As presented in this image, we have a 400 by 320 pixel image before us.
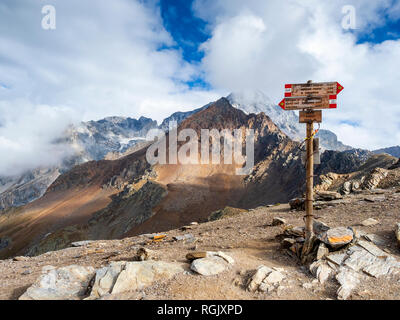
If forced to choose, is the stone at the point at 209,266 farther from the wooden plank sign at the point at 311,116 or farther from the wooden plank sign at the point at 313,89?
the wooden plank sign at the point at 313,89

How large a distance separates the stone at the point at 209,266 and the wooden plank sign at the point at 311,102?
5310 mm

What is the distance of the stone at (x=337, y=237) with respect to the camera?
23.4 ft

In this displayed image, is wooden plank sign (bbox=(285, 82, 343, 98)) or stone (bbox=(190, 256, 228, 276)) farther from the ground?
wooden plank sign (bbox=(285, 82, 343, 98))

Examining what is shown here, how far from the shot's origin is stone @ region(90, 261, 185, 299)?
568cm

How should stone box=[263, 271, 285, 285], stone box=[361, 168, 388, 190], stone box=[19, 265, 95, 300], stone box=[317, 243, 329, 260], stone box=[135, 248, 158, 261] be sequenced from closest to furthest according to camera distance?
stone box=[19, 265, 95, 300] < stone box=[263, 271, 285, 285] < stone box=[317, 243, 329, 260] < stone box=[135, 248, 158, 261] < stone box=[361, 168, 388, 190]

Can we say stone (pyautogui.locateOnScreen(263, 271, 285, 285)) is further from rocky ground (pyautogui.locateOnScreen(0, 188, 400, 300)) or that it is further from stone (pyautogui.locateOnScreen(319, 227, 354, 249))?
stone (pyautogui.locateOnScreen(319, 227, 354, 249))

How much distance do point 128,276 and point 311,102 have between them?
7.62 metres

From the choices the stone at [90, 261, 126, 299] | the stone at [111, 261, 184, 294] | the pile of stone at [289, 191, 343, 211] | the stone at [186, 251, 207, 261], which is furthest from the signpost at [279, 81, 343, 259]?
the pile of stone at [289, 191, 343, 211]

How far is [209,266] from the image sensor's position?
651 cm

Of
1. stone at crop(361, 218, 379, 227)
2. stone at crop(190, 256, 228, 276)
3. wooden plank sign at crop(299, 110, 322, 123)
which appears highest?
wooden plank sign at crop(299, 110, 322, 123)

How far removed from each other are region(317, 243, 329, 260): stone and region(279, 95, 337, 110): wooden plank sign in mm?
4479

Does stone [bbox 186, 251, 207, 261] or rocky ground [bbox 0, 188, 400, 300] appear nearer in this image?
rocky ground [bbox 0, 188, 400, 300]

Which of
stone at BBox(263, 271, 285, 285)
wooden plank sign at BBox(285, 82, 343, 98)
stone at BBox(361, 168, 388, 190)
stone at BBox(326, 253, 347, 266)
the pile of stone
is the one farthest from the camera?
stone at BBox(361, 168, 388, 190)
